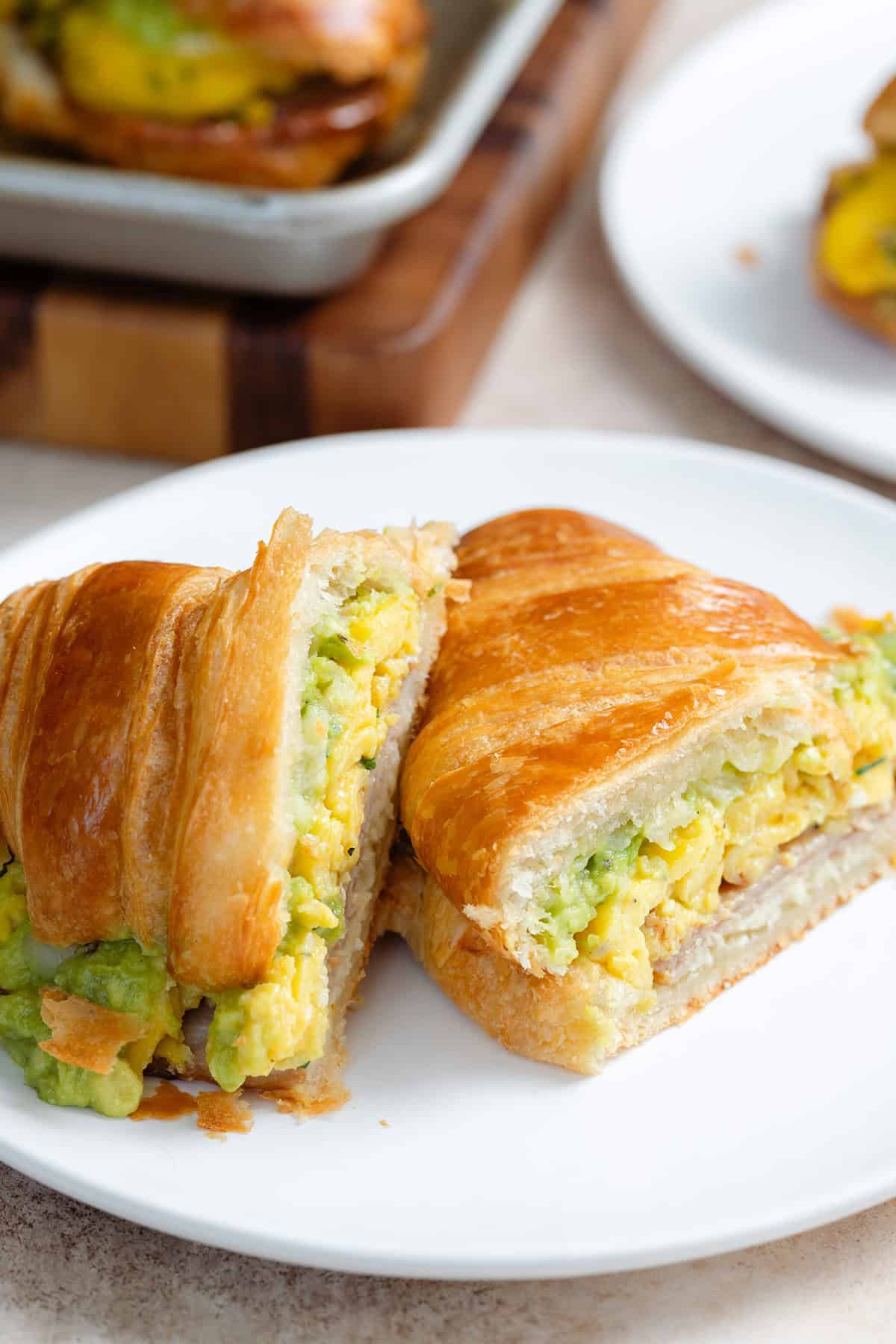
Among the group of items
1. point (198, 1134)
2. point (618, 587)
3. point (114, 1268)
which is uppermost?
point (618, 587)

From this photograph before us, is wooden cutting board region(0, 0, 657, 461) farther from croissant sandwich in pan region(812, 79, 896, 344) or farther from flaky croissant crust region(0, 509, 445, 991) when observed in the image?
flaky croissant crust region(0, 509, 445, 991)

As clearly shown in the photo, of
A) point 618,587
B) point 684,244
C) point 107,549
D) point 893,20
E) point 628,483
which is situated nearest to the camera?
point 618,587

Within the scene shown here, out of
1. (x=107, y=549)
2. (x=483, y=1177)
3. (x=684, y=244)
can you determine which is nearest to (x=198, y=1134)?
(x=483, y=1177)

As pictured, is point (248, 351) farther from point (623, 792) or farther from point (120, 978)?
point (120, 978)

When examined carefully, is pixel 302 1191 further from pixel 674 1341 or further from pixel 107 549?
pixel 107 549

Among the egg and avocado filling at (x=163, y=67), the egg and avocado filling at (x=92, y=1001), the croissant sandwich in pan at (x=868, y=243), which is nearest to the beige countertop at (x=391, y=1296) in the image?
the egg and avocado filling at (x=92, y=1001)

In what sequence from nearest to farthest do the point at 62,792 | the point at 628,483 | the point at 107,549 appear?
the point at 62,792 → the point at 107,549 → the point at 628,483

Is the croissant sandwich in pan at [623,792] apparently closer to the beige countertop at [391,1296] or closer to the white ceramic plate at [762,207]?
the beige countertop at [391,1296]

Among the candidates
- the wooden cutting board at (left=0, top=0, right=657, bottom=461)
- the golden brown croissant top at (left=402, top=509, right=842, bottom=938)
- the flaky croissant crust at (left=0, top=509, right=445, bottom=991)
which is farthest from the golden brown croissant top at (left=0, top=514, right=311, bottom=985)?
the wooden cutting board at (left=0, top=0, right=657, bottom=461)
